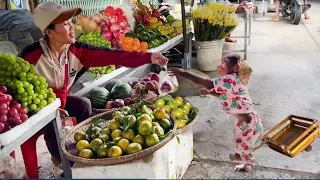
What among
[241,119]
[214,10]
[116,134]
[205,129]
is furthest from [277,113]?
[116,134]

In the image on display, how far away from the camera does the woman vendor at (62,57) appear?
279 cm

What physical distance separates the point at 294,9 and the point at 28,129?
1040cm

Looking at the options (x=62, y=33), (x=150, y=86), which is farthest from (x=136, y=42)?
(x=62, y=33)

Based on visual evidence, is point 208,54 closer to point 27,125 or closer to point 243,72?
point 243,72

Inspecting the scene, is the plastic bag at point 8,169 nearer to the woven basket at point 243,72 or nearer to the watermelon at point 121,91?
the watermelon at point 121,91

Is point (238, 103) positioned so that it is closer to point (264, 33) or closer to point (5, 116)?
point (5, 116)

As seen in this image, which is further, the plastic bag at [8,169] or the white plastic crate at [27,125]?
the plastic bag at [8,169]

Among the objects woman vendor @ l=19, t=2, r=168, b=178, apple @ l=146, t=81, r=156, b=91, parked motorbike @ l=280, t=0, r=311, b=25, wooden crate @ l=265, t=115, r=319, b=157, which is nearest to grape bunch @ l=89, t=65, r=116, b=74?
apple @ l=146, t=81, r=156, b=91

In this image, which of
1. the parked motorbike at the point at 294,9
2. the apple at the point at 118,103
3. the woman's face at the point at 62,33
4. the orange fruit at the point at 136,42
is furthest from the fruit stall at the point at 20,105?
the parked motorbike at the point at 294,9

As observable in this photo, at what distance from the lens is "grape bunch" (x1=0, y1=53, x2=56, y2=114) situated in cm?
236

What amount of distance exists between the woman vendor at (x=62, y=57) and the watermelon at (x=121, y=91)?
88 centimetres

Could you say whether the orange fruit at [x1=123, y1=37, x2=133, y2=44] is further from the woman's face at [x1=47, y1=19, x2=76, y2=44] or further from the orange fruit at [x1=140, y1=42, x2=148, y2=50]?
the woman's face at [x1=47, y1=19, x2=76, y2=44]

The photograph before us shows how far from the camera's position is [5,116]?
7.08ft

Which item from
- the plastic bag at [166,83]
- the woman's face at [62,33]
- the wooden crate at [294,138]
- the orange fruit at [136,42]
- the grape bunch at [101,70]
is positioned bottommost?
the wooden crate at [294,138]
